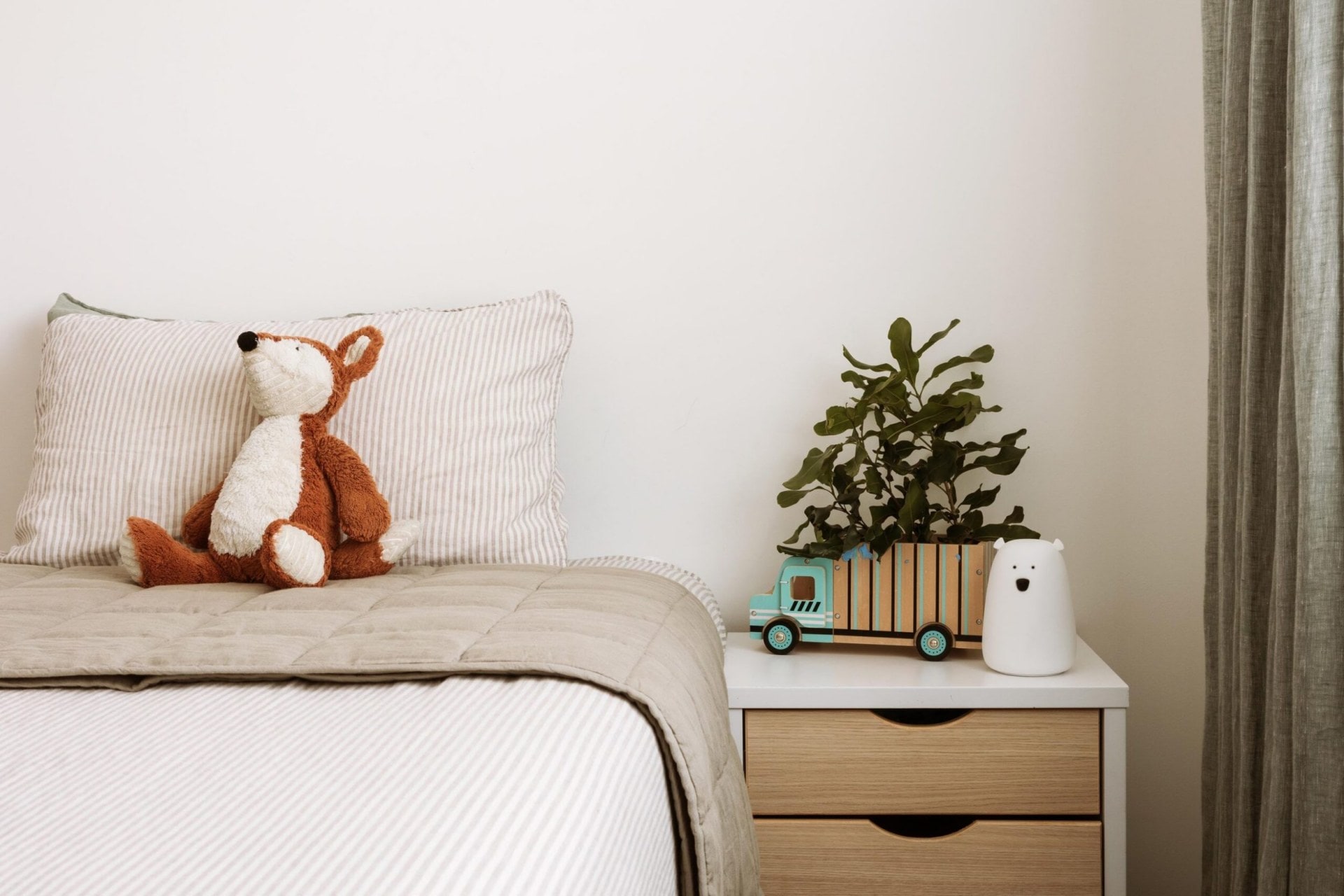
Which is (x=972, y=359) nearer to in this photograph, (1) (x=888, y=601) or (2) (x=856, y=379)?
(2) (x=856, y=379)

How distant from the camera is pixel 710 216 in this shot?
5.56ft

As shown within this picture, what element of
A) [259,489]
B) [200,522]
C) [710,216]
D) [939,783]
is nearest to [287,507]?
[259,489]

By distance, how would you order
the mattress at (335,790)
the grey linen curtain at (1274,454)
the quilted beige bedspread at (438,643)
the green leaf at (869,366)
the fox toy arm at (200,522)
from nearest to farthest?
the mattress at (335,790) → the quilted beige bedspread at (438,643) → the grey linen curtain at (1274,454) → the fox toy arm at (200,522) → the green leaf at (869,366)

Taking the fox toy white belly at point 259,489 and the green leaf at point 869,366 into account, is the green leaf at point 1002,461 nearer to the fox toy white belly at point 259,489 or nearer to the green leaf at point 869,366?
the green leaf at point 869,366

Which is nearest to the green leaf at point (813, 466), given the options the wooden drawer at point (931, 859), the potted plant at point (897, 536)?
the potted plant at point (897, 536)

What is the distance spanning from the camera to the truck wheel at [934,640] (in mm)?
1430

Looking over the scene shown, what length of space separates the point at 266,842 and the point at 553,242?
1.31 metres

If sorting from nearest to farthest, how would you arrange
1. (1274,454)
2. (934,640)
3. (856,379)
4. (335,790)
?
(335,790) → (1274,454) → (934,640) → (856,379)

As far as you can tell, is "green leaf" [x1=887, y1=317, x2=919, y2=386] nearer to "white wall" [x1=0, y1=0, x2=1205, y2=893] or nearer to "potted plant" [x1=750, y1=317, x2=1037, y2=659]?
"potted plant" [x1=750, y1=317, x2=1037, y2=659]

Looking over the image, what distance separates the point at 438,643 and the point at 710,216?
0.99 metres

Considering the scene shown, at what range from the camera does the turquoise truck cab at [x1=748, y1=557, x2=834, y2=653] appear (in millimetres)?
1493

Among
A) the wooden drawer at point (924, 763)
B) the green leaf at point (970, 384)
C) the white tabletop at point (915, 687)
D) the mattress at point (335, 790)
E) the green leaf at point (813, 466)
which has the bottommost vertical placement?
the wooden drawer at point (924, 763)

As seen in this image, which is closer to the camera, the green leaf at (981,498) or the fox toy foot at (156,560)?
the fox toy foot at (156,560)

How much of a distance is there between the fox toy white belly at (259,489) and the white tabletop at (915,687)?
650mm
